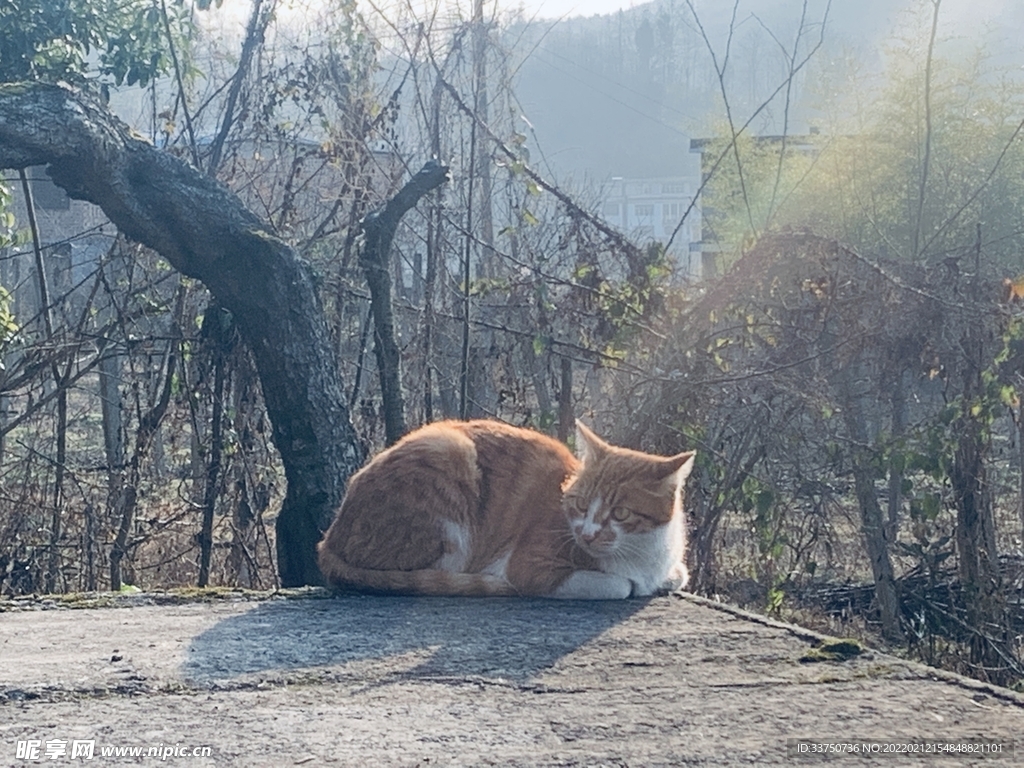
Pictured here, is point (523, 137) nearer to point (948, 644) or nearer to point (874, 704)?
point (948, 644)

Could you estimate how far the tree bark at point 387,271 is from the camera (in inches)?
207

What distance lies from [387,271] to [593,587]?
2433 millimetres

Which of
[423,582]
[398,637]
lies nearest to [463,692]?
[398,637]

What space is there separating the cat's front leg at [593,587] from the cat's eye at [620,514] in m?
0.20

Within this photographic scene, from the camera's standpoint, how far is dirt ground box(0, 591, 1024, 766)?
200cm

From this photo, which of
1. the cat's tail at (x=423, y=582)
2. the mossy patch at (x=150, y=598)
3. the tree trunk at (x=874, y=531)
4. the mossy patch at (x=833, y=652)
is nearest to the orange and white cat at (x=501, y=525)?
the cat's tail at (x=423, y=582)

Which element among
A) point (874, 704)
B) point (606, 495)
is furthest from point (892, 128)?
point (874, 704)

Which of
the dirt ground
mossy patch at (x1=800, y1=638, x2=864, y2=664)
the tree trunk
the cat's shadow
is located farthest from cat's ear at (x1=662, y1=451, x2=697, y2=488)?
the tree trunk

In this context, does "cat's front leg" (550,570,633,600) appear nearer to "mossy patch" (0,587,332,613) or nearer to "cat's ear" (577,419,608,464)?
"cat's ear" (577,419,608,464)

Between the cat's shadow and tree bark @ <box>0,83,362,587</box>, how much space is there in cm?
136

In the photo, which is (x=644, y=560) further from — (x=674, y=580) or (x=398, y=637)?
(x=398, y=637)

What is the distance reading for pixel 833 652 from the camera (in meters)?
2.71

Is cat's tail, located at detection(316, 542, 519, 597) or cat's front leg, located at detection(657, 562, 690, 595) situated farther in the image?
cat's front leg, located at detection(657, 562, 690, 595)

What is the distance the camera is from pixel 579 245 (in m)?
6.21
